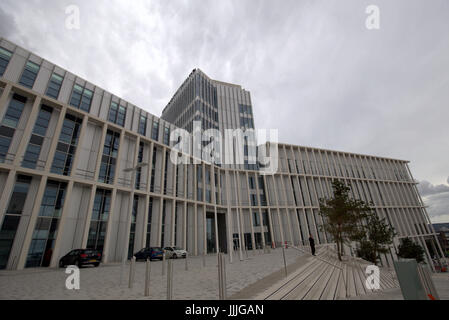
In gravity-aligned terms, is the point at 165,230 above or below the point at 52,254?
above

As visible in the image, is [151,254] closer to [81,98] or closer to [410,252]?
[81,98]

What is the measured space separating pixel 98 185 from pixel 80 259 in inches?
281

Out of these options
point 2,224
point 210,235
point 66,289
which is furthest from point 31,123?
point 210,235

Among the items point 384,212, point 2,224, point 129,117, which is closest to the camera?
point 2,224

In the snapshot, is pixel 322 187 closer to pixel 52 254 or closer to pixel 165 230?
pixel 165 230

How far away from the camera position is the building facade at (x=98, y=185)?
16047 millimetres

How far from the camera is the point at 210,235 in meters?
34.1

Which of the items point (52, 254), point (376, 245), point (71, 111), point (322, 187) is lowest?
point (376, 245)

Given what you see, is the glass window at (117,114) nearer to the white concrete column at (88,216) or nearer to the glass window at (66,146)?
the glass window at (66,146)

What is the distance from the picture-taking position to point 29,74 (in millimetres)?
18312

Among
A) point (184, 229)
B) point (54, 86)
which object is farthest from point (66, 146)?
point (184, 229)

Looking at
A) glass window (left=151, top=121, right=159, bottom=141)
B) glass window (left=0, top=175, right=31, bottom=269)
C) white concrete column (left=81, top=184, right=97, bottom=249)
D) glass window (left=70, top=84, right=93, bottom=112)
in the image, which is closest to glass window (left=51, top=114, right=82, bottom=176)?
glass window (left=70, top=84, right=93, bottom=112)

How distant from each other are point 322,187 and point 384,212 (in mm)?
18042

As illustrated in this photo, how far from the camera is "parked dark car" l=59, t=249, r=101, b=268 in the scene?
49.8 ft
